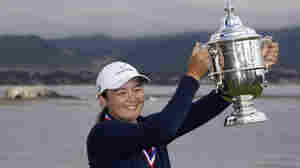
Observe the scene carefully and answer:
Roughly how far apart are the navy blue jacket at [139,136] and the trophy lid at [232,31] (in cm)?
27

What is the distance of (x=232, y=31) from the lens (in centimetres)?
304

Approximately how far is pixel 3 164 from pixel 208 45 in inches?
437

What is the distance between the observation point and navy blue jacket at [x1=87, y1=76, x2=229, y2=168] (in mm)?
2906

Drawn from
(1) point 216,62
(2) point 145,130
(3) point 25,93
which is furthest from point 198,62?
(3) point 25,93

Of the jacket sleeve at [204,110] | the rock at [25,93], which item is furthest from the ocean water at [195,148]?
the rock at [25,93]

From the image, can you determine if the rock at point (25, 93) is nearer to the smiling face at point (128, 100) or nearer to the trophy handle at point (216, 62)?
the smiling face at point (128, 100)

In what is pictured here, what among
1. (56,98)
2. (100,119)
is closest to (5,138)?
(100,119)

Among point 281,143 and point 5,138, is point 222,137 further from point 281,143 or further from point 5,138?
point 5,138

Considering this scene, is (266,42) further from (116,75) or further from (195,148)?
(195,148)

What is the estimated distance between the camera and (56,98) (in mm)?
67750

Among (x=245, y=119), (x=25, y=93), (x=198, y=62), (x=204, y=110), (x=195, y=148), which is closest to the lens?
(x=198, y=62)

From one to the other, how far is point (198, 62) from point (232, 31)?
0.86 feet

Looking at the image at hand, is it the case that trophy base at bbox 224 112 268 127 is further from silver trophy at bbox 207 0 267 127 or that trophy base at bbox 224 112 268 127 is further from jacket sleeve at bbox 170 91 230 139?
jacket sleeve at bbox 170 91 230 139

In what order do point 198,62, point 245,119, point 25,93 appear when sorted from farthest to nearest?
point 25,93 → point 245,119 → point 198,62
